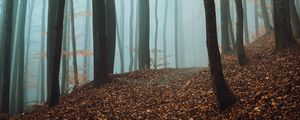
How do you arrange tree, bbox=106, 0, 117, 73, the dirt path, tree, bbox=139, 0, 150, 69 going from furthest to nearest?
tree, bbox=139, 0, 150, 69
tree, bbox=106, 0, 117, 73
the dirt path

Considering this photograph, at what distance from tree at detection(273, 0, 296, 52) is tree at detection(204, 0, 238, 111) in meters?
5.22

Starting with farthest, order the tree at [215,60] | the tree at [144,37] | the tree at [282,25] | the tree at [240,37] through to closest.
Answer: the tree at [144,37] → the tree at [240,37] → the tree at [282,25] → the tree at [215,60]

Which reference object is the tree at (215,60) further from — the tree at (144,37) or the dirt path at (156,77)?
the tree at (144,37)

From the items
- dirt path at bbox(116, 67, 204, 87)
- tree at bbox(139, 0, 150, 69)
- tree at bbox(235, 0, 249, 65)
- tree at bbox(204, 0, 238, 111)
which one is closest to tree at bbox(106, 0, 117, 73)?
dirt path at bbox(116, 67, 204, 87)

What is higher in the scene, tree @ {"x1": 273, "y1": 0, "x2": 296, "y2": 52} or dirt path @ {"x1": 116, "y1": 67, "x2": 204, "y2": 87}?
tree @ {"x1": 273, "y1": 0, "x2": 296, "y2": 52}

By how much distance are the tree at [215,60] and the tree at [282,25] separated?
5.22 m

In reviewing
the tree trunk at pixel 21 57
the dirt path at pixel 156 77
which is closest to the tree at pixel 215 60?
the dirt path at pixel 156 77

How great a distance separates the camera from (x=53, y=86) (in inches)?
535

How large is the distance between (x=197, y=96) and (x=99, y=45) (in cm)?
547

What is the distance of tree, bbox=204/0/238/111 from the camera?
931cm

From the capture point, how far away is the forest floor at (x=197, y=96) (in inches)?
333

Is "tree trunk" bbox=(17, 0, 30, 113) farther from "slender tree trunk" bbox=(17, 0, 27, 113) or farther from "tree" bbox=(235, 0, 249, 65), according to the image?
"tree" bbox=(235, 0, 249, 65)

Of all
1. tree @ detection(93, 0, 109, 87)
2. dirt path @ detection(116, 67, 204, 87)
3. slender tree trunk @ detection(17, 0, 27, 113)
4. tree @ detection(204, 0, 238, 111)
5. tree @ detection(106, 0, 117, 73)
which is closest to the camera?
tree @ detection(204, 0, 238, 111)

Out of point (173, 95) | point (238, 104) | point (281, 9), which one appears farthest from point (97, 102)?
point (281, 9)
